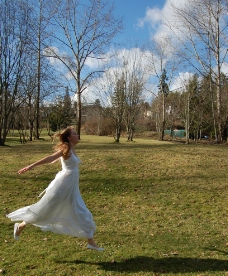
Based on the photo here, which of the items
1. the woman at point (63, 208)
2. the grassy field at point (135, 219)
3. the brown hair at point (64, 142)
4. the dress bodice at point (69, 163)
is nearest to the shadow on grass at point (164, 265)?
the grassy field at point (135, 219)

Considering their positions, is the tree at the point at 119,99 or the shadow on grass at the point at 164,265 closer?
the shadow on grass at the point at 164,265

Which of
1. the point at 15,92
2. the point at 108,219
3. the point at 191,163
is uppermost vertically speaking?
the point at 15,92

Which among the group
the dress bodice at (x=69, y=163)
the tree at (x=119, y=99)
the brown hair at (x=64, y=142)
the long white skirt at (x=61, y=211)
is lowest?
the long white skirt at (x=61, y=211)

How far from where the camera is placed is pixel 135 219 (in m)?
6.54

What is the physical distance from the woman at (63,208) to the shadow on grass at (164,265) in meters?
0.45

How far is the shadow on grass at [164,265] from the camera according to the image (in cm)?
401

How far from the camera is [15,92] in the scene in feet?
72.4

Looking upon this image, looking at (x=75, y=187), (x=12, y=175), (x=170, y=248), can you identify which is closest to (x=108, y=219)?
(x=170, y=248)

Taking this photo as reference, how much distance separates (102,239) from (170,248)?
129 centimetres

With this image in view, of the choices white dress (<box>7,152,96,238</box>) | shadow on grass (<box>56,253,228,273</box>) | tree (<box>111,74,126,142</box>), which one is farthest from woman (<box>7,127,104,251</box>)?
tree (<box>111,74,126,142</box>)

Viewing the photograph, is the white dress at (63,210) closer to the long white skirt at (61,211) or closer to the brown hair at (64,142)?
the long white skirt at (61,211)

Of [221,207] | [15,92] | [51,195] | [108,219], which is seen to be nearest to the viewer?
[51,195]

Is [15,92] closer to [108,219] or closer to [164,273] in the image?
[108,219]

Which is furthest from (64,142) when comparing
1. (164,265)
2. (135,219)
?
(135,219)
